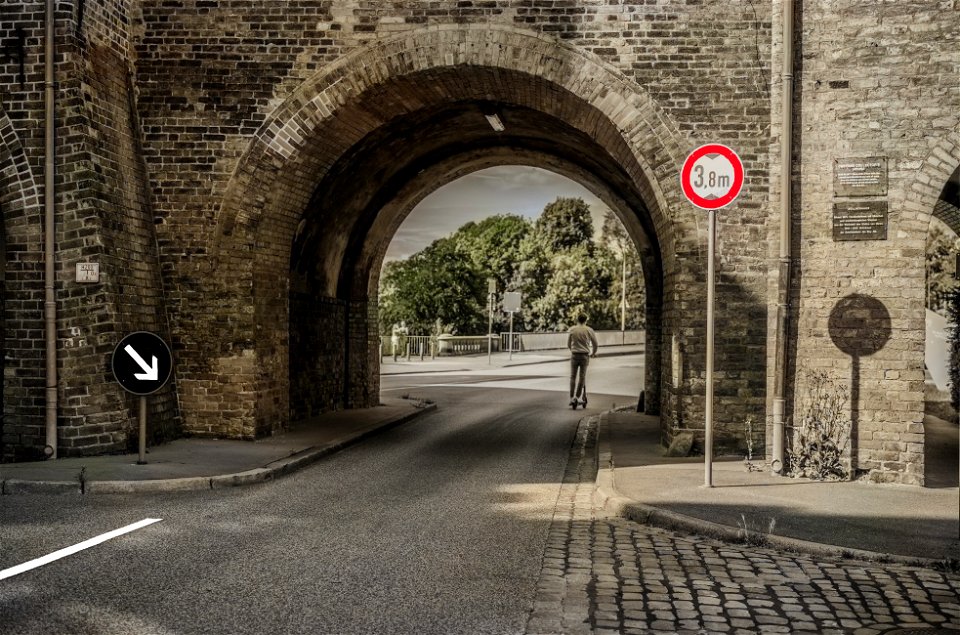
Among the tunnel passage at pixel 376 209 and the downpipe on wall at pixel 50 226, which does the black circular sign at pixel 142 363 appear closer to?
the downpipe on wall at pixel 50 226

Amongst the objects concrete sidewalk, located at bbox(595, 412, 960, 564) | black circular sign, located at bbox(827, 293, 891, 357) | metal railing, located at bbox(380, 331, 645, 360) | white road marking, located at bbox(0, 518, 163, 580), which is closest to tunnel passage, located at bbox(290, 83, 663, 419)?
black circular sign, located at bbox(827, 293, 891, 357)

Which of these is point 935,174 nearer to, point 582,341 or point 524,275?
point 582,341

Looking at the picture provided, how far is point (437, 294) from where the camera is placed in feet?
201

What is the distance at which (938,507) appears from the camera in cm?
768

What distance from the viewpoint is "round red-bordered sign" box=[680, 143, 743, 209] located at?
8.77 metres

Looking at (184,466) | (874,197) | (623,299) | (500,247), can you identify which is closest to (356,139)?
(184,466)

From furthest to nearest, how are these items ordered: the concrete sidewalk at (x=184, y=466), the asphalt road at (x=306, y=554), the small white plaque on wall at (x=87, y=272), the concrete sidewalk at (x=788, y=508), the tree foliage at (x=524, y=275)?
the tree foliage at (x=524, y=275)
the small white plaque on wall at (x=87, y=272)
the concrete sidewalk at (x=184, y=466)
the concrete sidewalk at (x=788, y=508)
the asphalt road at (x=306, y=554)

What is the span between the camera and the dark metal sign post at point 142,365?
951 cm

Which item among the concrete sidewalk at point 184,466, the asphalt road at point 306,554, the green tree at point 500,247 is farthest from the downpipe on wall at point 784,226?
the green tree at point 500,247

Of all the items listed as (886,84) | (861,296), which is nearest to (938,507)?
(861,296)

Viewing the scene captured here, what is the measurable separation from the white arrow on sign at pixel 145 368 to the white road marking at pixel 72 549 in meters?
2.78

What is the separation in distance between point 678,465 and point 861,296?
2.60m

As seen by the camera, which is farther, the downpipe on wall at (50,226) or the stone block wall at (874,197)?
the downpipe on wall at (50,226)

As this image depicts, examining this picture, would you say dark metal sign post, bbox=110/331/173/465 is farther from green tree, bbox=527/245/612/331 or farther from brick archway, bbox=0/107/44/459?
green tree, bbox=527/245/612/331
